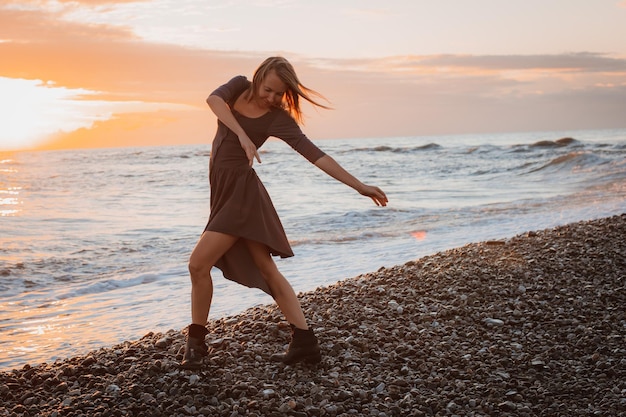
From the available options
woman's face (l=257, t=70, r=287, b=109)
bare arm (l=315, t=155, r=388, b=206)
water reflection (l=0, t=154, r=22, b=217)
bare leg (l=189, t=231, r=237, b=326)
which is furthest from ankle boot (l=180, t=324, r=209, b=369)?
water reflection (l=0, t=154, r=22, b=217)

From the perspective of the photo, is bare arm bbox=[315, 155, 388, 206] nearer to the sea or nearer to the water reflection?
the sea

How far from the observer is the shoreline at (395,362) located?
418 cm

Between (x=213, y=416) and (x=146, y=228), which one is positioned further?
(x=146, y=228)

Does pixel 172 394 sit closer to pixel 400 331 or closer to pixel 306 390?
pixel 306 390

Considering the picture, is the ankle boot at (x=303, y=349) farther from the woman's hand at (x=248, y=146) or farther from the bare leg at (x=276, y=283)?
the woman's hand at (x=248, y=146)

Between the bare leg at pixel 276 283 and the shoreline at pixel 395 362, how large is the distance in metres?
0.37

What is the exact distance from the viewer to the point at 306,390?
14.4 ft

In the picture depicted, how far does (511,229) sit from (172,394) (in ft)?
31.9

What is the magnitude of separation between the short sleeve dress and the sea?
259 cm

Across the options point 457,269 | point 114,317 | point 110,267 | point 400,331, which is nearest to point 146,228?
point 110,267

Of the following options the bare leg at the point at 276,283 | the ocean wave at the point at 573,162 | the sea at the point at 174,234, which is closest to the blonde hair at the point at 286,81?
the bare leg at the point at 276,283

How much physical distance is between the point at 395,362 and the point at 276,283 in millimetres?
1083

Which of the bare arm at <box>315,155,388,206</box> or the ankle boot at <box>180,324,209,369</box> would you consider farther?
the ankle boot at <box>180,324,209,369</box>

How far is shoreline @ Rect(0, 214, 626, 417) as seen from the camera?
13.7 feet
